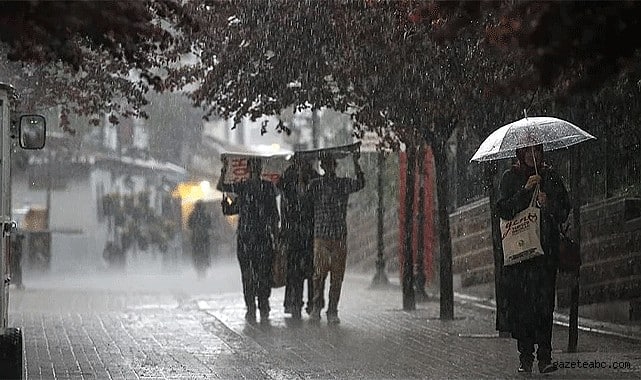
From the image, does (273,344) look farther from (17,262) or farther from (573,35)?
(17,262)

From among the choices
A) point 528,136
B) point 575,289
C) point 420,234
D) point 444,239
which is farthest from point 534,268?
point 420,234

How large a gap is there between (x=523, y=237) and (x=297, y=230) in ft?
20.0

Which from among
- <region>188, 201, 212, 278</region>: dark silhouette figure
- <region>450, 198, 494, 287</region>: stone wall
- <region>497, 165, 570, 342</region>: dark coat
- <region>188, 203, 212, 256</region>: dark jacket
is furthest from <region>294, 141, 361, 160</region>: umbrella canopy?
<region>188, 203, 212, 256</region>: dark jacket

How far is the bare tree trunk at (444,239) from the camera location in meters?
16.3

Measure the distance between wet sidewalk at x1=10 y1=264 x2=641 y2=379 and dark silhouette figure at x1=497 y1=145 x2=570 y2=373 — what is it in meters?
0.28

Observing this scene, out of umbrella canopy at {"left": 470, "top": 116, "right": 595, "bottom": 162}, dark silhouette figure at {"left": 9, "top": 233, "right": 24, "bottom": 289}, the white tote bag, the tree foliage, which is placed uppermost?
the tree foliage

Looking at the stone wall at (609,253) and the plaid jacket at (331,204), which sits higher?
the plaid jacket at (331,204)

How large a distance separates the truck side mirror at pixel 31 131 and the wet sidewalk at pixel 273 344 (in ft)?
6.17

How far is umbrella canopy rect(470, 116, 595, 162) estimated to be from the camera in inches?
427

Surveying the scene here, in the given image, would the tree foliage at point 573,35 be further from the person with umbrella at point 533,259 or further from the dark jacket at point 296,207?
the dark jacket at point 296,207

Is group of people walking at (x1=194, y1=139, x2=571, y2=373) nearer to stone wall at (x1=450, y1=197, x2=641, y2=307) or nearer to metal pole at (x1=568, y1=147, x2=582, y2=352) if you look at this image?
stone wall at (x1=450, y1=197, x2=641, y2=307)

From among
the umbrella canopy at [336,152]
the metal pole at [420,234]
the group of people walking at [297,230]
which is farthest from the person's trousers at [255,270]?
the metal pole at [420,234]

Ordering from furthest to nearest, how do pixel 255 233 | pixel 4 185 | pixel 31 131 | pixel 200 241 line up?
pixel 200 241 → pixel 255 233 → pixel 31 131 → pixel 4 185

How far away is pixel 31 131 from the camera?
9984 millimetres
